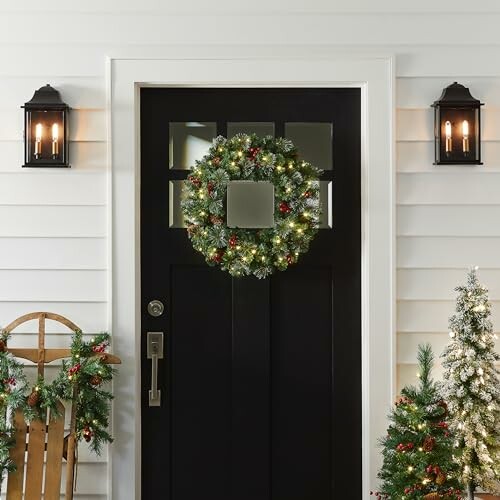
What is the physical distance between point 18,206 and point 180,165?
2.31ft

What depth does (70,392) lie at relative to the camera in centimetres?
292

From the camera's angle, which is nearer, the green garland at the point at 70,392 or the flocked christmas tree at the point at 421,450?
the flocked christmas tree at the point at 421,450

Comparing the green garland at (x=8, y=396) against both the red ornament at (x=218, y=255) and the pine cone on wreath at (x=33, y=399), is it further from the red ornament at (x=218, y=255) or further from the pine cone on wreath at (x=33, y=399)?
the red ornament at (x=218, y=255)

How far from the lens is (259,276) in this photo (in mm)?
3045

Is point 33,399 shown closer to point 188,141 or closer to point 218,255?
point 218,255

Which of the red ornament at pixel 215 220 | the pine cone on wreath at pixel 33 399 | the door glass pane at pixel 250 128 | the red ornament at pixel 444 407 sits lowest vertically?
the red ornament at pixel 444 407

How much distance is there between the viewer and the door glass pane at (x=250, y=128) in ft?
10.5

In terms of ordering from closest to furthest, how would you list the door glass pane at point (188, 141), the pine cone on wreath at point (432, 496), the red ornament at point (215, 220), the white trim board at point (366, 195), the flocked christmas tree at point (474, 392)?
1. the pine cone on wreath at point (432, 496)
2. the flocked christmas tree at point (474, 392)
3. the red ornament at point (215, 220)
4. the white trim board at point (366, 195)
5. the door glass pane at point (188, 141)

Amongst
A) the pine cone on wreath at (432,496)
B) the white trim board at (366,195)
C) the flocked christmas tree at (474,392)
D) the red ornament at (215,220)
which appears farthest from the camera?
the white trim board at (366,195)

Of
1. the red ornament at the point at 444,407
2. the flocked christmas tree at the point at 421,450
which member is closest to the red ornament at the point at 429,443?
the flocked christmas tree at the point at 421,450

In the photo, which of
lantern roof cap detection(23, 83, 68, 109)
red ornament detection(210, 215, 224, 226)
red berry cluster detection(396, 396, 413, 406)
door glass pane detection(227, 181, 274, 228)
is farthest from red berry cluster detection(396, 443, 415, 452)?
lantern roof cap detection(23, 83, 68, 109)

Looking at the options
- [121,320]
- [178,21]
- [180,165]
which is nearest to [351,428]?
[121,320]

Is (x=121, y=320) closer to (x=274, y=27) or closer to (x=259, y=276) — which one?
(x=259, y=276)

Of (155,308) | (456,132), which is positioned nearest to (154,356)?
(155,308)
